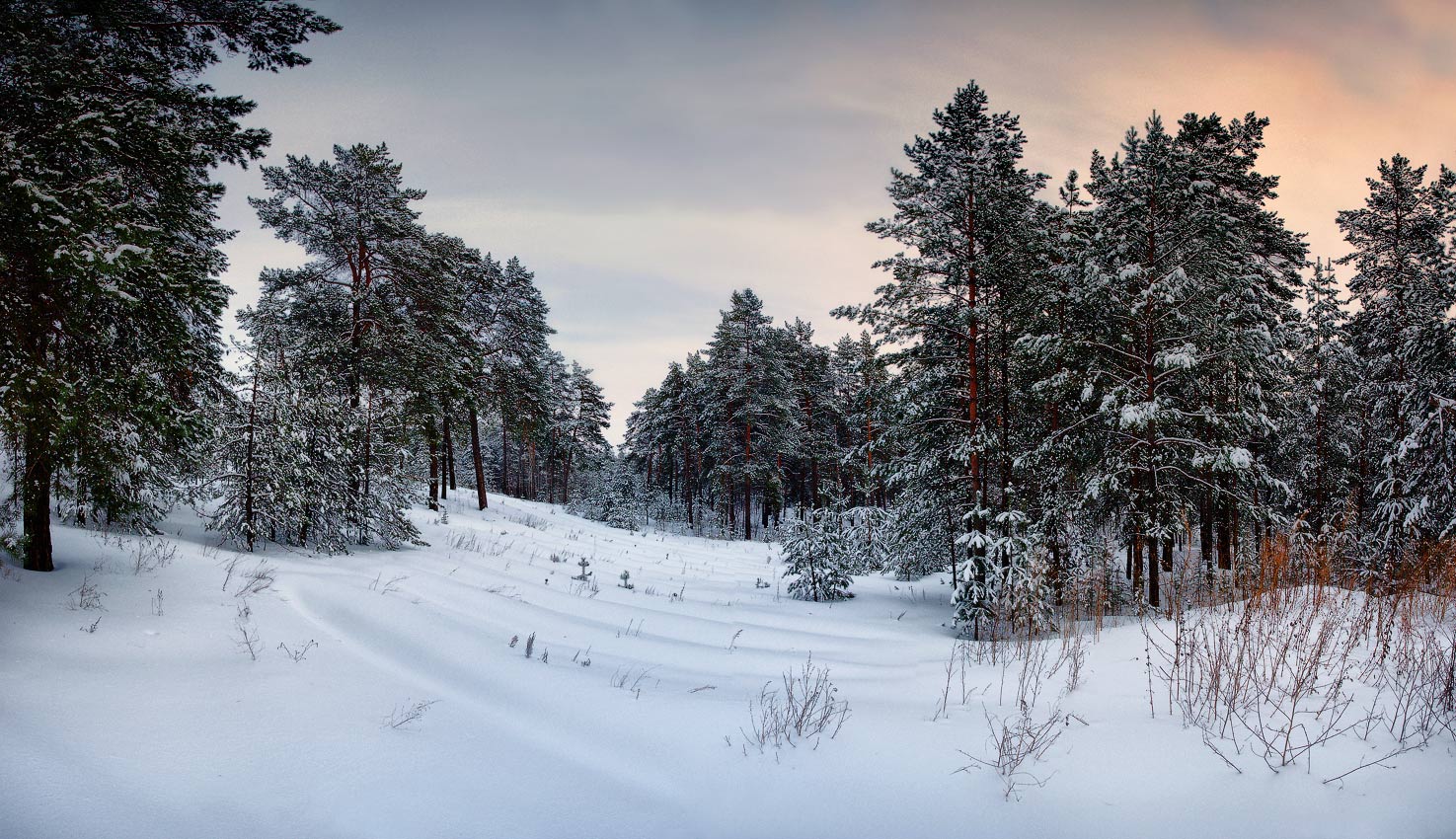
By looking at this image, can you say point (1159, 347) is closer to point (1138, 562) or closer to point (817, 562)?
point (1138, 562)

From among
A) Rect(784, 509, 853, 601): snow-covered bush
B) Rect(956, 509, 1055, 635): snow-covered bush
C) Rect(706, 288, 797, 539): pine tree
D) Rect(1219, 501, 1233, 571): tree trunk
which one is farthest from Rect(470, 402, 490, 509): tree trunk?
Rect(1219, 501, 1233, 571): tree trunk

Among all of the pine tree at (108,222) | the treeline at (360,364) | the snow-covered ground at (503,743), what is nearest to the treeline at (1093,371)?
the snow-covered ground at (503,743)

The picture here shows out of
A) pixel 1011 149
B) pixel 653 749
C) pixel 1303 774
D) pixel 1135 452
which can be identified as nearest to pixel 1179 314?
pixel 1135 452

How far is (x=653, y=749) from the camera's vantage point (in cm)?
367

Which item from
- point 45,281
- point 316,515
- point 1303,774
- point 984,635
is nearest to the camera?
point 1303,774

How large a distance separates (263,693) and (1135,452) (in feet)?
41.5

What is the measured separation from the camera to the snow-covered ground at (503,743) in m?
2.81

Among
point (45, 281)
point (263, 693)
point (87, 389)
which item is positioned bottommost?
point (263, 693)

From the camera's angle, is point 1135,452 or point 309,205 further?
point 309,205

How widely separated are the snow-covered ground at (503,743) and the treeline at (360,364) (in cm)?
276

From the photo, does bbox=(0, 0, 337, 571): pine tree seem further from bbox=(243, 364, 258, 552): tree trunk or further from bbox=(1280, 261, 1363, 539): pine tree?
bbox=(1280, 261, 1363, 539): pine tree

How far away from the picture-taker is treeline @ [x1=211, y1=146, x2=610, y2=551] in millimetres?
8453

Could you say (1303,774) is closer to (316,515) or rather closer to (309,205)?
(316,515)

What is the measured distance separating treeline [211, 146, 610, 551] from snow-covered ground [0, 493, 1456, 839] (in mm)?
2762
